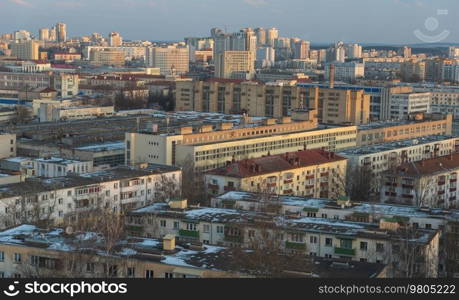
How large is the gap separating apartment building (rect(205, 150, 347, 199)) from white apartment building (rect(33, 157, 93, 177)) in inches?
53.2

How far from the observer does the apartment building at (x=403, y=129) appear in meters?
11.3

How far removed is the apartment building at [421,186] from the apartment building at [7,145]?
4012 mm

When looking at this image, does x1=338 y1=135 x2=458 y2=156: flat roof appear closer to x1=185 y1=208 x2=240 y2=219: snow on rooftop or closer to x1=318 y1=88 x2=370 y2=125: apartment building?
x1=318 y1=88 x2=370 y2=125: apartment building

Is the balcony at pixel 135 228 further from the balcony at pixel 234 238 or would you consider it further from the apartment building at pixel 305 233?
the balcony at pixel 234 238

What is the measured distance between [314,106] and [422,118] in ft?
5.67

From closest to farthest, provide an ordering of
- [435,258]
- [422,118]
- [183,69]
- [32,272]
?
[32,272] < [435,258] < [422,118] < [183,69]

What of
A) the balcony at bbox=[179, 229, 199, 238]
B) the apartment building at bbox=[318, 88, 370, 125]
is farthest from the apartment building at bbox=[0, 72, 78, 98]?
the balcony at bbox=[179, 229, 199, 238]

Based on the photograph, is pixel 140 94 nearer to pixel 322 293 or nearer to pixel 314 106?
pixel 314 106

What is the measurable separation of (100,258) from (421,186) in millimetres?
4261

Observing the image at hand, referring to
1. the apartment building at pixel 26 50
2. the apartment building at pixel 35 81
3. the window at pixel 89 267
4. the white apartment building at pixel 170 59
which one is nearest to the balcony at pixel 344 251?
the window at pixel 89 267

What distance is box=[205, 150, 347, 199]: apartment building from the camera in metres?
7.40

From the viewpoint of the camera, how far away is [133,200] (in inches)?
280

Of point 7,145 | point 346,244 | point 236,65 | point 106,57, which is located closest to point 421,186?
point 346,244

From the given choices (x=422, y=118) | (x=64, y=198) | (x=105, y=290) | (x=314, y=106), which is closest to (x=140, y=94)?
(x=314, y=106)
